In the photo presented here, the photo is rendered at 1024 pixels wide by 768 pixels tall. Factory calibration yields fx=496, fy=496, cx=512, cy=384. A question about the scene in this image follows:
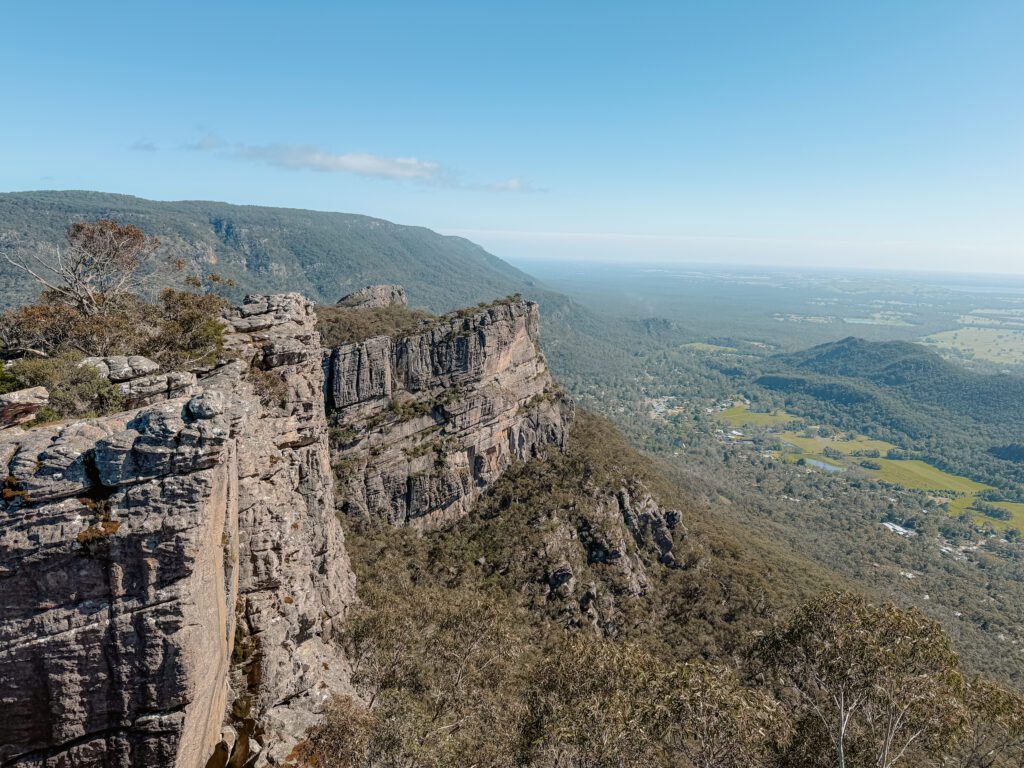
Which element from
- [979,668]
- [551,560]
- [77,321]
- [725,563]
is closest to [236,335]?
[77,321]

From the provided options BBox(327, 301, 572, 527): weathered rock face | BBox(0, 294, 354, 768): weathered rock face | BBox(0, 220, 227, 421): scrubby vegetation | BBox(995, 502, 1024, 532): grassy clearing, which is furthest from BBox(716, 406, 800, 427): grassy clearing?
BBox(0, 294, 354, 768): weathered rock face

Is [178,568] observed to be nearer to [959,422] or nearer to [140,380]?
[140,380]

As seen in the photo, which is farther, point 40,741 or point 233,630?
point 233,630

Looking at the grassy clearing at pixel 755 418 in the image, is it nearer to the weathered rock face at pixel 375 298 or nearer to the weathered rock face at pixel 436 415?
the weathered rock face at pixel 375 298

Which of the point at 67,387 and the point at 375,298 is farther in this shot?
the point at 375,298

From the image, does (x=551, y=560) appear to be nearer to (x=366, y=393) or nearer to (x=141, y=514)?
(x=366, y=393)

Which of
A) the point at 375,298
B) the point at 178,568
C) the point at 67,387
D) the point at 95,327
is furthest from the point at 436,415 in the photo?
the point at 178,568
